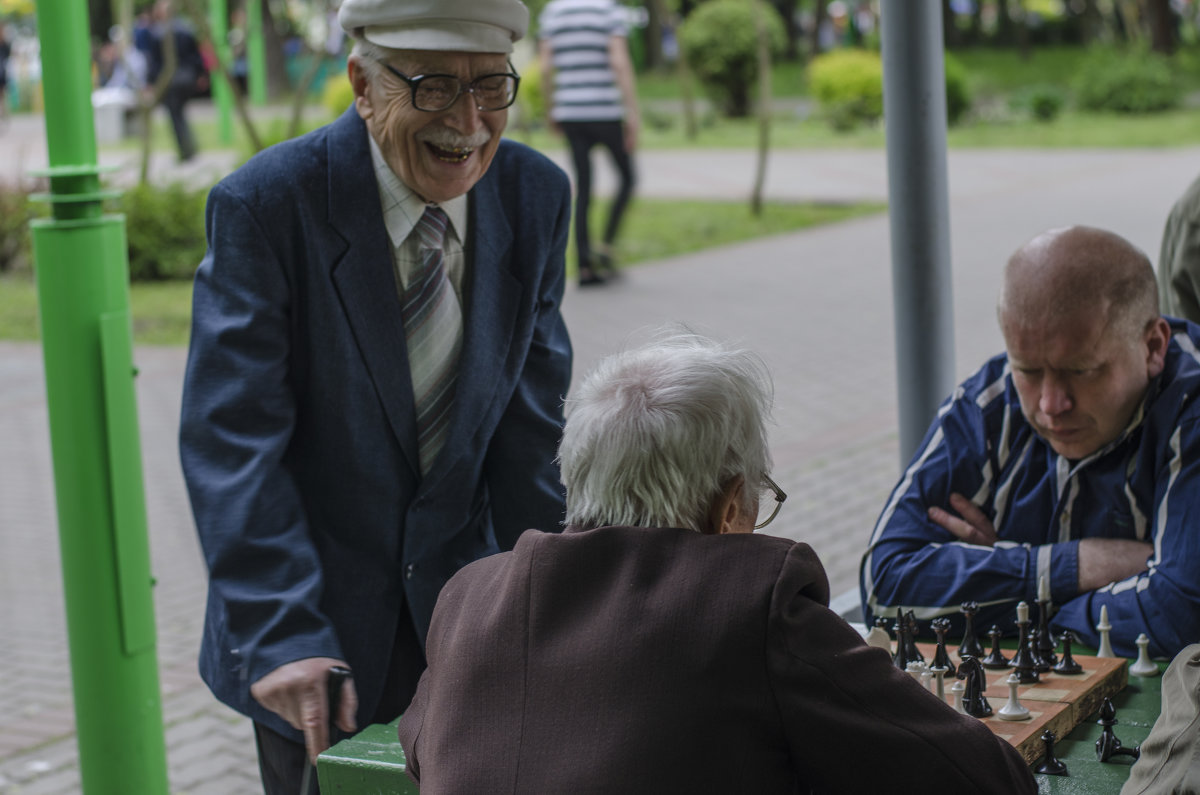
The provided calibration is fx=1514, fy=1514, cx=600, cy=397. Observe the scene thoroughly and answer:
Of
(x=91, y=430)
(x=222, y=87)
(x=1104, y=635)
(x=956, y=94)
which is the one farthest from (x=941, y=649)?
(x=222, y=87)

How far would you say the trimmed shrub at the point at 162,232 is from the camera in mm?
13883

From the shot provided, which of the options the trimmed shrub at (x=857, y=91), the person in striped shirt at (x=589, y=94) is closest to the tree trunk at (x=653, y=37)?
the trimmed shrub at (x=857, y=91)

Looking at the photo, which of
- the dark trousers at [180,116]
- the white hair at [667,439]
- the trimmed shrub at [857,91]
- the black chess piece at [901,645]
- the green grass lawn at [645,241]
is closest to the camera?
the white hair at [667,439]

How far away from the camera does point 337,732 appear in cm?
264

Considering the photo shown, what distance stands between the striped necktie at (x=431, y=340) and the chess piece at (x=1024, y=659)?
1.06 meters

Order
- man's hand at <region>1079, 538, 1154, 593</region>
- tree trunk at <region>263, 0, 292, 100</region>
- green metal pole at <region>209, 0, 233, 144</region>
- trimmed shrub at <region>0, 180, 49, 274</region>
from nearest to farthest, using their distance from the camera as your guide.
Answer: man's hand at <region>1079, 538, 1154, 593</region>
trimmed shrub at <region>0, 180, 49, 274</region>
green metal pole at <region>209, 0, 233, 144</region>
tree trunk at <region>263, 0, 292, 100</region>

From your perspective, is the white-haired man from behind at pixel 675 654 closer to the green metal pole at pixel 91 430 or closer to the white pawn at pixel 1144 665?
the white pawn at pixel 1144 665

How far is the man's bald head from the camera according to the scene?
2893 mm

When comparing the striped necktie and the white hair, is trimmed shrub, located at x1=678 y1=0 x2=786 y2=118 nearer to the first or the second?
the striped necktie

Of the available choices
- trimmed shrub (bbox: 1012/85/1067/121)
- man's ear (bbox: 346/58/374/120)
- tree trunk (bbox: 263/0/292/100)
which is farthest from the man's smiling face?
tree trunk (bbox: 263/0/292/100)

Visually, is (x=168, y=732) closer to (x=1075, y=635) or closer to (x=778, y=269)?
(x=1075, y=635)

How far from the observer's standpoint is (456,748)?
186 cm

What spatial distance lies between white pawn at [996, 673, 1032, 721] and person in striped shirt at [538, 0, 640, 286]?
898 cm

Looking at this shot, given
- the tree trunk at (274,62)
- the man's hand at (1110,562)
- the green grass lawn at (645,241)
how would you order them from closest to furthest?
the man's hand at (1110,562), the green grass lawn at (645,241), the tree trunk at (274,62)
